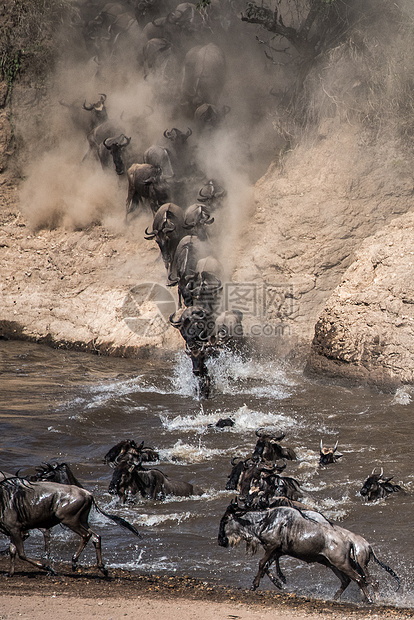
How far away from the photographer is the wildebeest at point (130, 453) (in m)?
7.30

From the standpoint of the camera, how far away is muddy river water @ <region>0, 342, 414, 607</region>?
5680 millimetres

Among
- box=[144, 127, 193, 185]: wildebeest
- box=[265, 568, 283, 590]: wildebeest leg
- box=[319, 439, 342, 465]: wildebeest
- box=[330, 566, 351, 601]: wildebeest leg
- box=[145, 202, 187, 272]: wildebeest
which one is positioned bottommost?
box=[265, 568, 283, 590]: wildebeest leg

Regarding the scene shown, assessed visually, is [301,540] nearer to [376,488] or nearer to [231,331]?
[376,488]

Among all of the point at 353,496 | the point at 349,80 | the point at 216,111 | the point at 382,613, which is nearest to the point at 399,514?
the point at 353,496

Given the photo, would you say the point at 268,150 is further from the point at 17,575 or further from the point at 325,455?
the point at 17,575

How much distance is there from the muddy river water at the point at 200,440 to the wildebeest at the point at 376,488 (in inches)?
2.9

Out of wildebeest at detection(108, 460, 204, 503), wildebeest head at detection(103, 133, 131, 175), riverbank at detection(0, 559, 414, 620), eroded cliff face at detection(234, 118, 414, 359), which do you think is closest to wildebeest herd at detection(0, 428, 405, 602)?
riverbank at detection(0, 559, 414, 620)

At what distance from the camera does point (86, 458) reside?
827 cm

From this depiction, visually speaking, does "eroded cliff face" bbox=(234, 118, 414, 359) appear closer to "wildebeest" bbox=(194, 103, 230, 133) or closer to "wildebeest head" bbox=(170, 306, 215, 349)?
"wildebeest head" bbox=(170, 306, 215, 349)

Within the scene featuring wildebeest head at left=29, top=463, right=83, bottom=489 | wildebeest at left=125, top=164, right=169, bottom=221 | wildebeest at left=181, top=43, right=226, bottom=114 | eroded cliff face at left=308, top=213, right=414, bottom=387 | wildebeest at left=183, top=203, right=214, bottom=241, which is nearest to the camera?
wildebeest head at left=29, top=463, right=83, bottom=489

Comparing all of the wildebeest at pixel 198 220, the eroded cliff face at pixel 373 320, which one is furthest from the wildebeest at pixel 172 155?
the eroded cliff face at pixel 373 320

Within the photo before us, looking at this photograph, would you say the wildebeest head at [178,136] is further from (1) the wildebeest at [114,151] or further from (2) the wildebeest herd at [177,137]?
(1) the wildebeest at [114,151]

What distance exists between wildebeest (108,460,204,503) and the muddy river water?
0.11 meters

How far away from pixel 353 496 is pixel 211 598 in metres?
2.32
